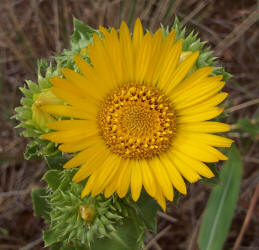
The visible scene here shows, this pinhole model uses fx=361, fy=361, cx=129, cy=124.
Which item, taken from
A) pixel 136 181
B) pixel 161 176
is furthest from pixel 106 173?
pixel 161 176

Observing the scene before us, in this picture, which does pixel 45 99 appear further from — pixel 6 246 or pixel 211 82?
pixel 6 246

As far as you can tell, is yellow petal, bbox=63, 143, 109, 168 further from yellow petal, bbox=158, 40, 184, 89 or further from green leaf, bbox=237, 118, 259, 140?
green leaf, bbox=237, 118, 259, 140

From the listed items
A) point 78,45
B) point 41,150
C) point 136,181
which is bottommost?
point 136,181

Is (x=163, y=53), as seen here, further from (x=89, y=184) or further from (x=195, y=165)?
(x=89, y=184)

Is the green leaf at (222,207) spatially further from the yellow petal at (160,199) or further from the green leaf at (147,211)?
the yellow petal at (160,199)

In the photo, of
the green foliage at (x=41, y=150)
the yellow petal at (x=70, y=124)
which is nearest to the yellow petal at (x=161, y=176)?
the yellow petal at (x=70, y=124)

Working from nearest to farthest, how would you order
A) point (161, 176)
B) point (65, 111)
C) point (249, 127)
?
1. point (65, 111)
2. point (161, 176)
3. point (249, 127)

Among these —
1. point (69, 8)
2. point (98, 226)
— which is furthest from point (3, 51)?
point (98, 226)

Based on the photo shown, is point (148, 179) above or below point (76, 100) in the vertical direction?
below
